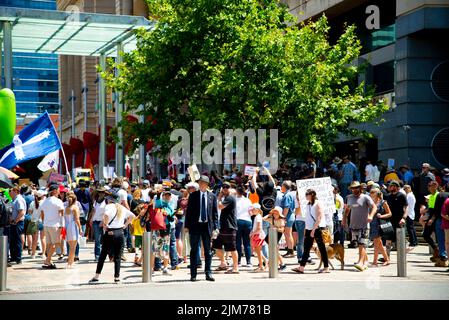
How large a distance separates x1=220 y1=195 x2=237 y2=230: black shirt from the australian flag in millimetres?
Result: 8239

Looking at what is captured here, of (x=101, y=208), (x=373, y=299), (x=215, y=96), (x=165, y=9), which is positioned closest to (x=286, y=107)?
(x=215, y=96)

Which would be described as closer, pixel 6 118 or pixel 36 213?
pixel 6 118

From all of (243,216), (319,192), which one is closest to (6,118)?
(243,216)

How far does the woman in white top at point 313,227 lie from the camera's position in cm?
1777

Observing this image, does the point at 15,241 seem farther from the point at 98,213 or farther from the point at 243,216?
the point at 243,216

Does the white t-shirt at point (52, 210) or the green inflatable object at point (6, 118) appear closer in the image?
the green inflatable object at point (6, 118)

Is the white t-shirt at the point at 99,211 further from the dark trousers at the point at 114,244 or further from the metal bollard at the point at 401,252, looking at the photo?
the metal bollard at the point at 401,252

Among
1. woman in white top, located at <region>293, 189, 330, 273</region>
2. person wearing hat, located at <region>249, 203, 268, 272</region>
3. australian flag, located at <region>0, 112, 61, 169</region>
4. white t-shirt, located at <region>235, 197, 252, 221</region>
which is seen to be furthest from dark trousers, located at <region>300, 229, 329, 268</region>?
australian flag, located at <region>0, 112, 61, 169</region>

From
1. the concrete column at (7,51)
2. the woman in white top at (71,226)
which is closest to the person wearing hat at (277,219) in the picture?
the woman in white top at (71,226)

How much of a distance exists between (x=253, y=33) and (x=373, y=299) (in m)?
18.6

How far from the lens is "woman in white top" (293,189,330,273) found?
17.8 meters

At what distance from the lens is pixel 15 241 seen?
22125 millimetres

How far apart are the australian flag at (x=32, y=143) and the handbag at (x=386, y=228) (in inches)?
410

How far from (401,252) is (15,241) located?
32.6 feet
